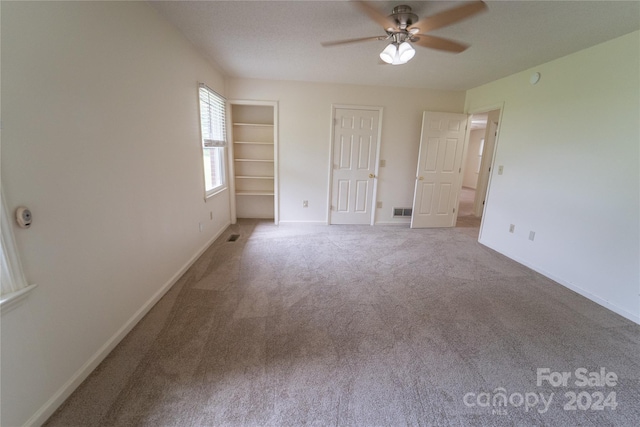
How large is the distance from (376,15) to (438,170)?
320 centimetres

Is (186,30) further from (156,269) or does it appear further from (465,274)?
(465,274)

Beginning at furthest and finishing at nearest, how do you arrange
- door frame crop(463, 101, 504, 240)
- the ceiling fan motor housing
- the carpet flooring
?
door frame crop(463, 101, 504, 240) < the ceiling fan motor housing < the carpet flooring

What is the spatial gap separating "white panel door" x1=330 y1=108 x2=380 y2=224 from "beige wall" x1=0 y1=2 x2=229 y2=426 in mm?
2617

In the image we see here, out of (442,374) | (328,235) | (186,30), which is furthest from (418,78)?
(442,374)

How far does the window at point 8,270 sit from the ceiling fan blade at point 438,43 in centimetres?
274

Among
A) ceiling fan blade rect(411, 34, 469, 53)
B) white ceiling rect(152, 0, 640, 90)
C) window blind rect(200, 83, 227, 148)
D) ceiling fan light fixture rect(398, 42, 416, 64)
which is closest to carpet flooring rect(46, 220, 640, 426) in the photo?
window blind rect(200, 83, 227, 148)

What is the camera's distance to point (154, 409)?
4.17 ft

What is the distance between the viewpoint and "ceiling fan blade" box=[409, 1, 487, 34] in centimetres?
151

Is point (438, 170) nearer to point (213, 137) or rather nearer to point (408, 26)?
point (408, 26)

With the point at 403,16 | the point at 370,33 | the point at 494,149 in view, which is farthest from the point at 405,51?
the point at 494,149

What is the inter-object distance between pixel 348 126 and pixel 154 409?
4.07 m

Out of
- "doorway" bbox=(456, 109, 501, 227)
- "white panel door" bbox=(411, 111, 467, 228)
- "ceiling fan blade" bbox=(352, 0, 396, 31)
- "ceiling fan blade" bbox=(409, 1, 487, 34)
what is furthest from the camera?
"doorway" bbox=(456, 109, 501, 227)

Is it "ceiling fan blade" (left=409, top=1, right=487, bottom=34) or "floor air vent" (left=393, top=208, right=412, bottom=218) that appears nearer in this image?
"ceiling fan blade" (left=409, top=1, right=487, bottom=34)

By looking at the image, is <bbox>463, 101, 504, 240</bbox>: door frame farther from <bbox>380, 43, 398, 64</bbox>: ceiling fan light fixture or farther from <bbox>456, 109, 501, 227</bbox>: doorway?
<bbox>380, 43, 398, 64</bbox>: ceiling fan light fixture
